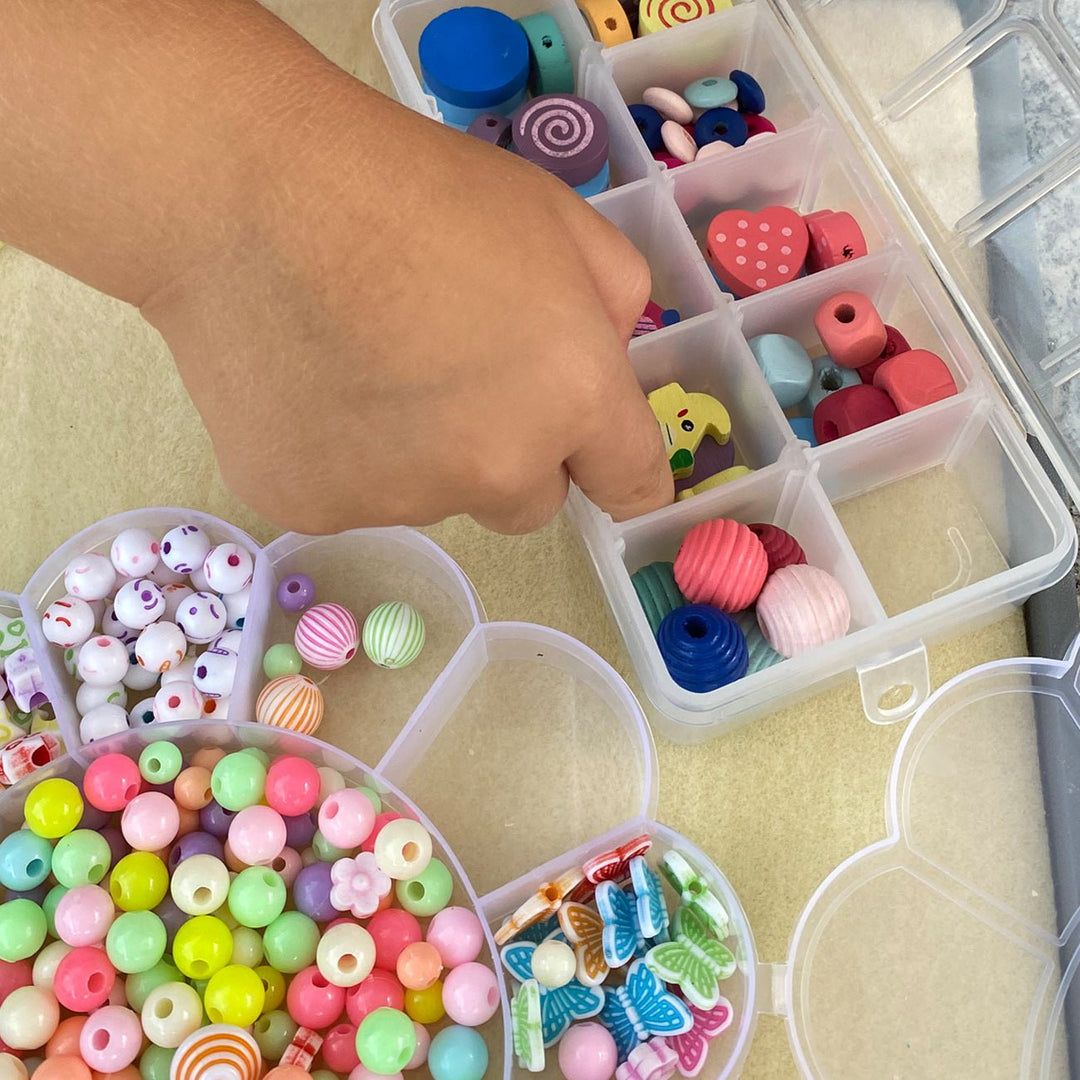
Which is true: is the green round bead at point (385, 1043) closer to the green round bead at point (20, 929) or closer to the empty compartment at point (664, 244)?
the green round bead at point (20, 929)

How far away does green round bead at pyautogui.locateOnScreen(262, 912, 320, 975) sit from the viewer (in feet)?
2.49

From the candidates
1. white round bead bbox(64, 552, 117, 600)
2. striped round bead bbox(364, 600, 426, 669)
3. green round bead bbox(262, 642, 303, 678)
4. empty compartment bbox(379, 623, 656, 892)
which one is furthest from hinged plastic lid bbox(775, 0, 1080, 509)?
white round bead bbox(64, 552, 117, 600)

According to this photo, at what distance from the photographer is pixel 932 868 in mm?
842

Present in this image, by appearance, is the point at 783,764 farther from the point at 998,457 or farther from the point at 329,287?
the point at 329,287

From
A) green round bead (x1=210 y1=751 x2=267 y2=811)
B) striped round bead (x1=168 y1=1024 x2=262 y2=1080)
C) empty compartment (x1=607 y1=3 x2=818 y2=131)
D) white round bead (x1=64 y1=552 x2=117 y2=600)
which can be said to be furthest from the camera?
empty compartment (x1=607 y1=3 x2=818 y2=131)

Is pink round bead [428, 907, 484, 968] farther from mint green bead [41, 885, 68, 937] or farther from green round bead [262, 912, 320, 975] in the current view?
mint green bead [41, 885, 68, 937]

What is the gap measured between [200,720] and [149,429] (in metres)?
0.34

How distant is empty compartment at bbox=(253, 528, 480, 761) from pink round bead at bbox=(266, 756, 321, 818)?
107mm

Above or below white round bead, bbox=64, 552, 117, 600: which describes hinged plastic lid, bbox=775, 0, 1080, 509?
above

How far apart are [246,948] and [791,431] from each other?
22.4 inches

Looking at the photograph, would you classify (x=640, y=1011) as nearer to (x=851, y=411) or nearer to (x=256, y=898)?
(x=256, y=898)

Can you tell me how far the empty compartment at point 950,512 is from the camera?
2.79 ft

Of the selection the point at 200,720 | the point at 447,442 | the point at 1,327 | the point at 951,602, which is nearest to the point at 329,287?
the point at 447,442

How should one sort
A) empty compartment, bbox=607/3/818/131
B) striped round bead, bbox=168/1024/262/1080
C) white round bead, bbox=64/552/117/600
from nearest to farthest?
1. striped round bead, bbox=168/1024/262/1080
2. white round bead, bbox=64/552/117/600
3. empty compartment, bbox=607/3/818/131
